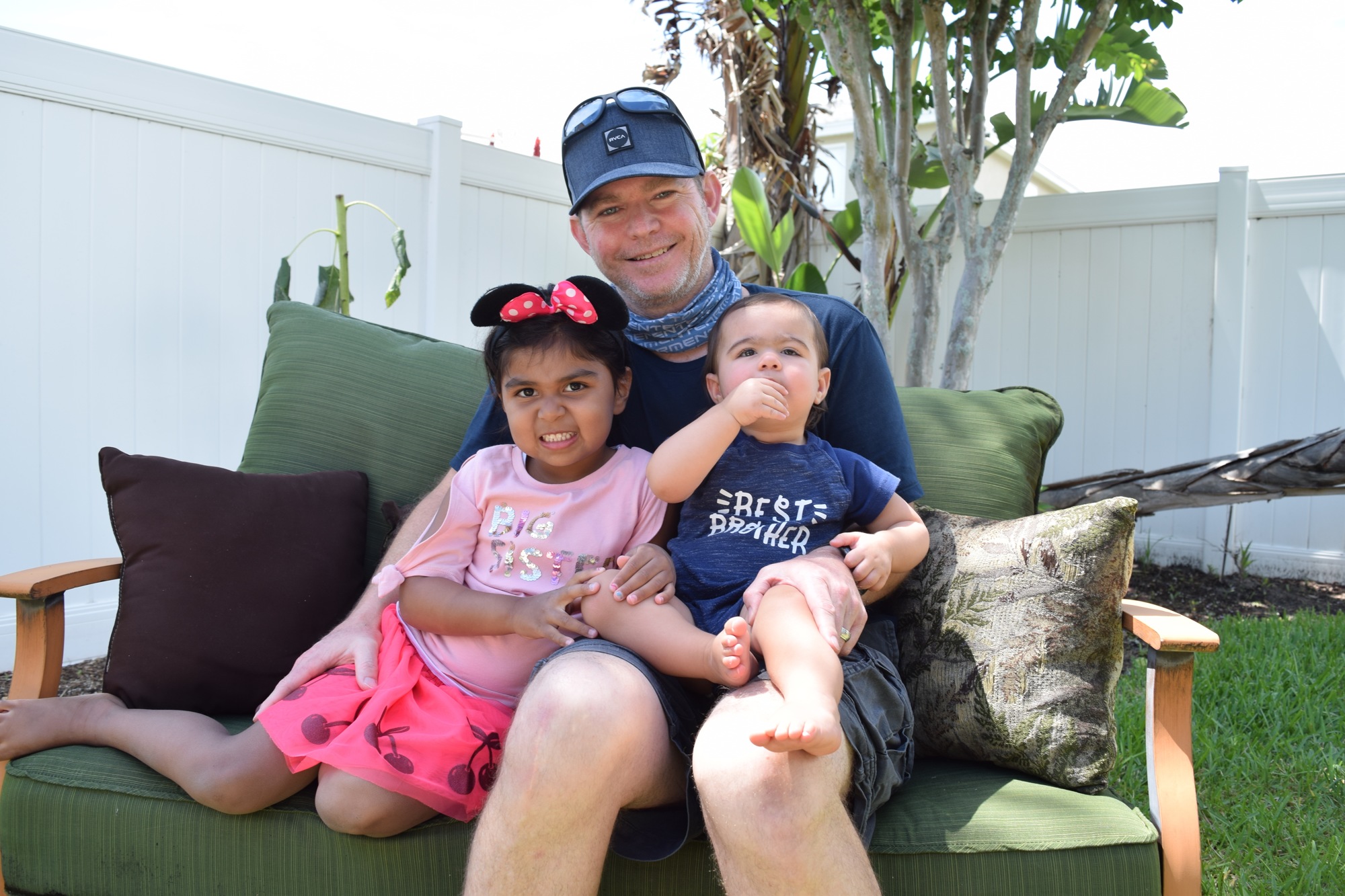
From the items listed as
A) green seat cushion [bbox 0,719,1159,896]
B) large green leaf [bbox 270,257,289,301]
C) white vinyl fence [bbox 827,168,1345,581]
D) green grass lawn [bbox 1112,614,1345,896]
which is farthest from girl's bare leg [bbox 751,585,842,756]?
white vinyl fence [bbox 827,168,1345,581]

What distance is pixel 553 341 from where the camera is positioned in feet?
6.22

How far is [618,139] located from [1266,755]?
252 centimetres

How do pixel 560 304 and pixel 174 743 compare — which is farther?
pixel 560 304

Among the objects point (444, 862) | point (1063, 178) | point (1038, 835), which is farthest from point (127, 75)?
point (1063, 178)

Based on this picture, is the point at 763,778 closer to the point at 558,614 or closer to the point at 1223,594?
the point at 558,614

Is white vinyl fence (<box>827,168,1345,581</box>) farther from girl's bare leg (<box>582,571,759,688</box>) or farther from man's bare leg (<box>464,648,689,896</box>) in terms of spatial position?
man's bare leg (<box>464,648,689,896</box>)

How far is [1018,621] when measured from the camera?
173cm

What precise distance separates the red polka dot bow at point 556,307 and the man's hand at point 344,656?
0.70m

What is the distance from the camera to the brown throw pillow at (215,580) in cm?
198

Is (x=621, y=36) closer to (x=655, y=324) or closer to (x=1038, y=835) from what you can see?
(x=655, y=324)

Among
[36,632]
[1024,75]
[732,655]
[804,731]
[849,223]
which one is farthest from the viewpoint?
[849,223]

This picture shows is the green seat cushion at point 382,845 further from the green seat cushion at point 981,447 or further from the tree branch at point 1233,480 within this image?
the tree branch at point 1233,480

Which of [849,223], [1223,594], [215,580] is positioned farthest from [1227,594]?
A: [215,580]

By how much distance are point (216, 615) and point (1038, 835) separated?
5.51 ft
